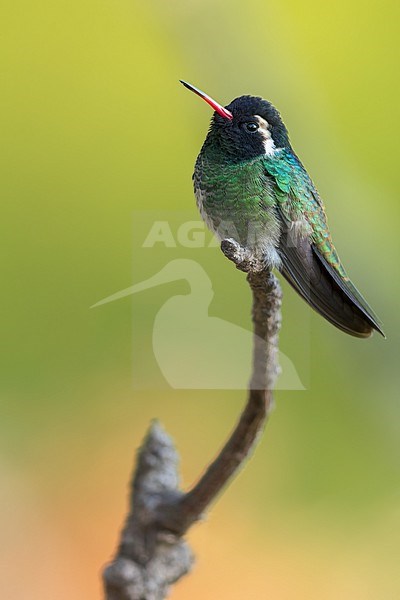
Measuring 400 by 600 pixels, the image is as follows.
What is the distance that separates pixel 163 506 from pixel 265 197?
67cm

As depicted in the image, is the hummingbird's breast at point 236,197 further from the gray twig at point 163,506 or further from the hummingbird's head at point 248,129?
the gray twig at point 163,506

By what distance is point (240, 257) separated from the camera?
104 cm

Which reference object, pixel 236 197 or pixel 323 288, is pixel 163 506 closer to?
pixel 323 288

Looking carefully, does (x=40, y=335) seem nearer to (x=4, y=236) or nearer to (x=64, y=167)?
(x=4, y=236)

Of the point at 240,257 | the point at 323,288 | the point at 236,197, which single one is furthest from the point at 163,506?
the point at 236,197

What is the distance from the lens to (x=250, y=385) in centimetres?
90

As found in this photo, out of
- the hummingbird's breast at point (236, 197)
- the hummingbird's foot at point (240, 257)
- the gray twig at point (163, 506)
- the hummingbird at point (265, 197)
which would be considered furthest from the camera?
the hummingbird's breast at point (236, 197)

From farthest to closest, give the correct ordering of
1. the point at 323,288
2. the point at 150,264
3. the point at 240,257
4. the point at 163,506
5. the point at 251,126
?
the point at 150,264
the point at 251,126
the point at 323,288
the point at 240,257
the point at 163,506

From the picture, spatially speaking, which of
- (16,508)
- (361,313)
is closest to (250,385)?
(361,313)

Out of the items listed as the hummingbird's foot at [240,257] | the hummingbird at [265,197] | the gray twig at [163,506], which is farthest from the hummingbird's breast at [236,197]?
the gray twig at [163,506]

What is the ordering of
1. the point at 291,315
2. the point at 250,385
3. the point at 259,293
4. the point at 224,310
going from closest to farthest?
the point at 250,385
the point at 259,293
the point at 291,315
the point at 224,310

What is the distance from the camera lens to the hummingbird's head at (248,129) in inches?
51.0

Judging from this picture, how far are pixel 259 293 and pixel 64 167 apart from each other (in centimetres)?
155

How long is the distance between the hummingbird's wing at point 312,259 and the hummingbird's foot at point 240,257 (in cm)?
13
